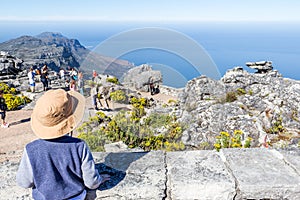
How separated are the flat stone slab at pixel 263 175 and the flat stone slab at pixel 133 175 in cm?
61

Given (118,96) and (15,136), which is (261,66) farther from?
(15,136)

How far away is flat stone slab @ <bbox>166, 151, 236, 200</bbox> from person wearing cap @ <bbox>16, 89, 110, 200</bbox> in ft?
2.11

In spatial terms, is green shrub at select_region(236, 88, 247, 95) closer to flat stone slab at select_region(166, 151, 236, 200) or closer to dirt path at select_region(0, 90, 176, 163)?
dirt path at select_region(0, 90, 176, 163)

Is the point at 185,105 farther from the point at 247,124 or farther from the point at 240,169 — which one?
the point at 240,169

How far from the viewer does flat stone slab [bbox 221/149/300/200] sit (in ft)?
6.73

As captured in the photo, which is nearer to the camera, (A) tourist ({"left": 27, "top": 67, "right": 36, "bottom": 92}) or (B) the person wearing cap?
(B) the person wearing cap

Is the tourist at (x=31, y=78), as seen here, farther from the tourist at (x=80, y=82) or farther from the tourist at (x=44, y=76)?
the tourist at (x=80, y=82)

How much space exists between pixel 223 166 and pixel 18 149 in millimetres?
6926

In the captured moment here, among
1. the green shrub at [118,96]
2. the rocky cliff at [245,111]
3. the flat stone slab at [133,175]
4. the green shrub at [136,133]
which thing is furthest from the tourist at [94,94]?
the flat stone slab at [133,175]

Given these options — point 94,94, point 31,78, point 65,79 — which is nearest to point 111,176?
point 94,94

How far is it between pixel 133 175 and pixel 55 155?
2.35ft

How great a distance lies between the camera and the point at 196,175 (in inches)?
86.7

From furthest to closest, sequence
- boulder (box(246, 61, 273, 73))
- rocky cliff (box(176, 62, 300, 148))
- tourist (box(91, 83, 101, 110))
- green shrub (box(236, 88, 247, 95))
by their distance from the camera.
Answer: boulder (box(246, 61, 273, 73)) → tourist (box(91, 83, 101, 110)) → green shrub (box(236, 88, 247, 95)) → rocky cliff (box(176, 62, 300, 148))

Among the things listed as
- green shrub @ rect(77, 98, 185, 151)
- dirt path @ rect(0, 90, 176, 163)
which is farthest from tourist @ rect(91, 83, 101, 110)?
green shrub @ rect(77, 98, 185, 151)
